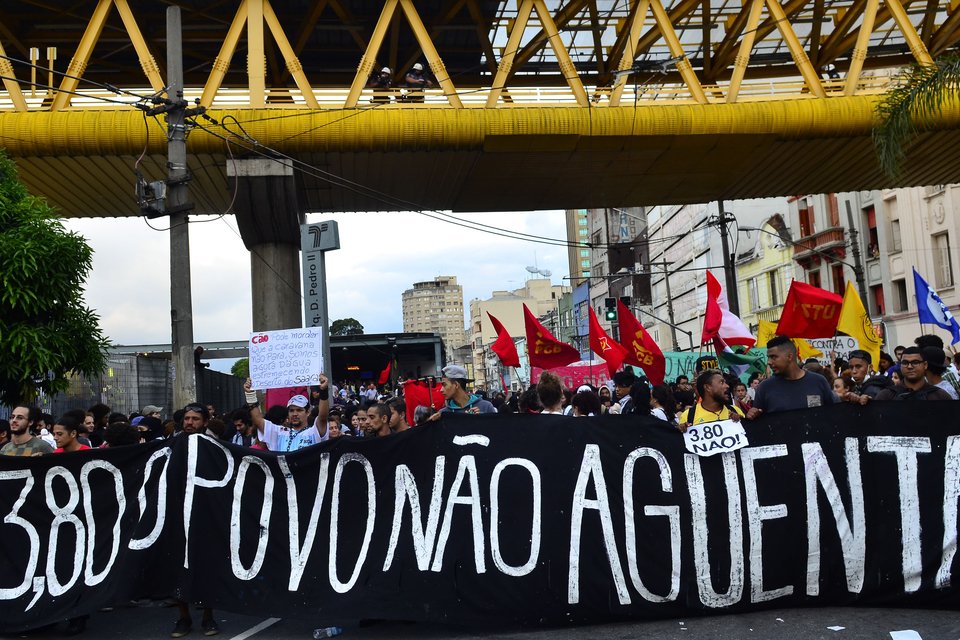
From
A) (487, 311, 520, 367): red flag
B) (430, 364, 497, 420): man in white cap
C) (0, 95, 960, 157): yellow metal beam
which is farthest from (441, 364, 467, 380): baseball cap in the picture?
(0, 95, 960, 157): yellow metal beam

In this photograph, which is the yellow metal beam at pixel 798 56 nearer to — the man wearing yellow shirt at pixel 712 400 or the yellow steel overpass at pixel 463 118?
the yellow steel overpass at pixel 463 118

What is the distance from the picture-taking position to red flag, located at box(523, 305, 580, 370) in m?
17.5

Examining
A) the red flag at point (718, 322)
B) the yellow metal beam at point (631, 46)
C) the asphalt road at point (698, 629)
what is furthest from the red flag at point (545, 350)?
the asphalt road at point (698, 629)

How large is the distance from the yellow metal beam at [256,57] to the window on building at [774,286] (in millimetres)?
38812

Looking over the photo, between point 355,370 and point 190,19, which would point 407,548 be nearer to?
point 190,19

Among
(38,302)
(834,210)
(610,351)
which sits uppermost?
(834,210)

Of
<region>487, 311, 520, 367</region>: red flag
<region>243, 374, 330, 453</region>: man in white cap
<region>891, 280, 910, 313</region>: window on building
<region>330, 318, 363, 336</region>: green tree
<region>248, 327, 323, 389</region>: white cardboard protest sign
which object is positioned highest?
<region>330, 318, 363, 336</region>: green tree

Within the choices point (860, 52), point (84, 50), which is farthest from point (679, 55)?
point (84, 50)

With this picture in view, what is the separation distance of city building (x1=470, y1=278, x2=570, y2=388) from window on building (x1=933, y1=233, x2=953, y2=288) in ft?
355

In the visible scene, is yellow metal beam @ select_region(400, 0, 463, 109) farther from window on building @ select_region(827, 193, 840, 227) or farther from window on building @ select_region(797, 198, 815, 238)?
window on building @ select_region(797, 198, 815, 238)

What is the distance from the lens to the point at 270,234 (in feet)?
74.6

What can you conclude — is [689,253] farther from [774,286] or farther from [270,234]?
[270,234]

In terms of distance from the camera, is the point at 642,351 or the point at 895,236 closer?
the point at 642,351

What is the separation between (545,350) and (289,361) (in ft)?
23.2
